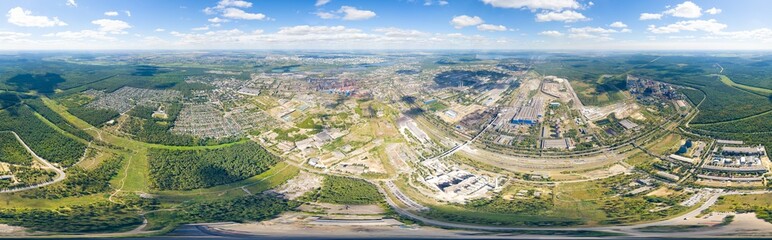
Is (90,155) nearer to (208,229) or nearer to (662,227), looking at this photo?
(208,229)

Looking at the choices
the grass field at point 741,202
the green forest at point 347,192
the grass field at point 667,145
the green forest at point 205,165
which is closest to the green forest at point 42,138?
the green forest at point 205,165

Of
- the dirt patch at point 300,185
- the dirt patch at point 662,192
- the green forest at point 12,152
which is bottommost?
the dirt patch at point 300,185

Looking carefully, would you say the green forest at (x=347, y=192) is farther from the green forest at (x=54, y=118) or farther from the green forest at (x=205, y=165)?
the green forest at (x=54, y=118)

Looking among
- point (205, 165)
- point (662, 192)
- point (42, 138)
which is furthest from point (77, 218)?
point (662, 192)

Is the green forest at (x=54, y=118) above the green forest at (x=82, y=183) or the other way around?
above

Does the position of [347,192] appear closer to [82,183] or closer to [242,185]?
[242,185]

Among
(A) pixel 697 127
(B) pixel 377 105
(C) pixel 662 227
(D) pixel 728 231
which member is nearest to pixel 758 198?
(D) pixel 728 231

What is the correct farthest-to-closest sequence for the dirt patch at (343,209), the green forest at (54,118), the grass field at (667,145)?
the green forest at (54,118) → the grass field at (667,145) → the dirt patch at (343,209)

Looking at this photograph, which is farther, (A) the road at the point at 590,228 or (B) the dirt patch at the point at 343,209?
(B) the dirt patch at the point at 343,209

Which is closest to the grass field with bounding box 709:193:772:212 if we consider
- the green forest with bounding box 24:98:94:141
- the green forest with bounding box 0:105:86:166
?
the green forest with bounding box 0:105:86:166
